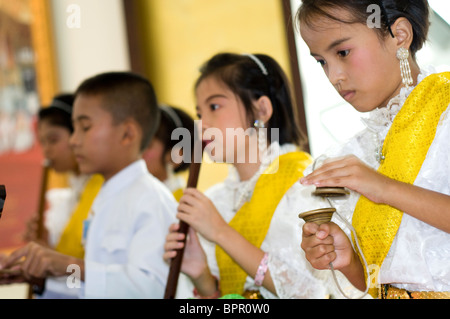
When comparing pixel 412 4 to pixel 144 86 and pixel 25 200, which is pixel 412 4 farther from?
pixel 25 200

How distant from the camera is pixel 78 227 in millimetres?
1896

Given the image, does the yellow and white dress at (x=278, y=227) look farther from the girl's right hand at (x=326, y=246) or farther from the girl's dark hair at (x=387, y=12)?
the girl's dark hair at (x=387, y=12)

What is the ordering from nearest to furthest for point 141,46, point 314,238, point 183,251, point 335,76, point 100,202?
point 314,238 → point 335,76 → point 183,251 → point 100,202 → point 141,46

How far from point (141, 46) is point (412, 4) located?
1.80 metres

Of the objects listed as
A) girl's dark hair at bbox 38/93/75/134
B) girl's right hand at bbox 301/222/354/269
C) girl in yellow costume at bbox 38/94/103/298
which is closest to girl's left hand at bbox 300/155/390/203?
girl's right hand at bbox 301/222/354/269

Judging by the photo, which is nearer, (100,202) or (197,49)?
(100,202)

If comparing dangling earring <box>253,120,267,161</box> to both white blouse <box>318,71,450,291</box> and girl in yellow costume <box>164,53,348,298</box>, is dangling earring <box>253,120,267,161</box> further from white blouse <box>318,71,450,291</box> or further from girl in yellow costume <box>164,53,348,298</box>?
white blouse <box>318,71,450,291</box>

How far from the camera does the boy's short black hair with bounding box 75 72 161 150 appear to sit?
163 cm

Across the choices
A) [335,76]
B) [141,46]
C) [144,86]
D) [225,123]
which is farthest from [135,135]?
[141,46]

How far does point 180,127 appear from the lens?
6.40 feet

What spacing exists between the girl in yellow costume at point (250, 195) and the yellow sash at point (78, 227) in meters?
0.59

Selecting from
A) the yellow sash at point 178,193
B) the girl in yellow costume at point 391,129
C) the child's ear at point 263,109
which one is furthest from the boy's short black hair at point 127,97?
the girl in yellow costume at point 391,129

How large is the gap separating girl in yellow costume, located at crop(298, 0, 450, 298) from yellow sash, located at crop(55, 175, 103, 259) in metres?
1.09

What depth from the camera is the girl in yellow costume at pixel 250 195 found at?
1.15m
